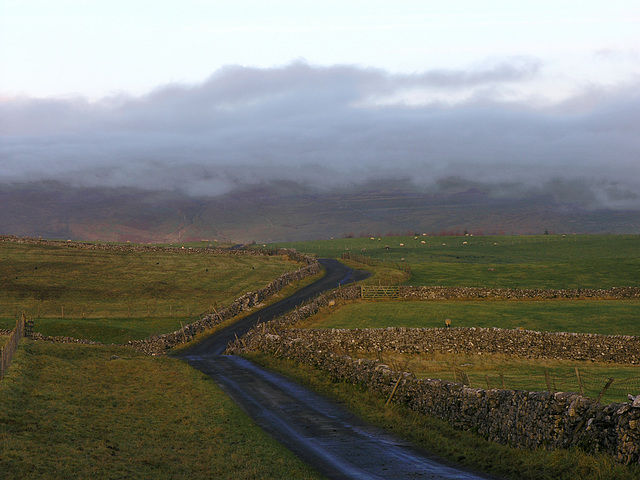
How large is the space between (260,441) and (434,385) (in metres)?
7.79

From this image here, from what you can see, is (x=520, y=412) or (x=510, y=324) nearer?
(x=520, y=412)

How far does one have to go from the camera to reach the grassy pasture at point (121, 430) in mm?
15742

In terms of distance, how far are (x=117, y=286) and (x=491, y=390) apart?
83.0m

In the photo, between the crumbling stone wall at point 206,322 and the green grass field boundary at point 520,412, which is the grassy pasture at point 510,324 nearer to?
the green grass field boundary at point 520,412

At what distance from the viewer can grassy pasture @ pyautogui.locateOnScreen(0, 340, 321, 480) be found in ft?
51.6

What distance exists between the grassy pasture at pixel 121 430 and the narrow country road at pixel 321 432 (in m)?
0.93

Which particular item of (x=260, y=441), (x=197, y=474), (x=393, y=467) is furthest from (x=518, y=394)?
(x=197, y=474)

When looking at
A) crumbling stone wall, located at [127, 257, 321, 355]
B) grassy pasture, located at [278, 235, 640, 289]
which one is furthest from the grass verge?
grassy pasture, located at [278, 235, 640, 289]

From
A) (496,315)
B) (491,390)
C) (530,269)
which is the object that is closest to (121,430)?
(491,390)

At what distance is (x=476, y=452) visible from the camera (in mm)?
19625

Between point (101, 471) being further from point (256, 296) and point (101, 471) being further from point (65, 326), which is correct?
point (256, 296)

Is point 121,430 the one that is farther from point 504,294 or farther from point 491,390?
point 504,294

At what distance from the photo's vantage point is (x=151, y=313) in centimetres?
7931

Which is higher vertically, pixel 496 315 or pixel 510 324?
pixel 496 315
